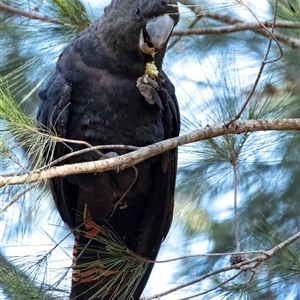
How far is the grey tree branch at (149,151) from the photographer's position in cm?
194

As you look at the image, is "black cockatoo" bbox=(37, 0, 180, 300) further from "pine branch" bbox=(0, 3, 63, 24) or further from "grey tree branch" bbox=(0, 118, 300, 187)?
"grey tree branch" bbox=(0, 118, 300, 187)

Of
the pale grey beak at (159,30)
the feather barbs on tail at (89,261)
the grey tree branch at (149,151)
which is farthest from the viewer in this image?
the pale grey beak at (159,30)

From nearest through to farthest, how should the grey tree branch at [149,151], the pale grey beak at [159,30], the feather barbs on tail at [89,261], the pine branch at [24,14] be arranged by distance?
the grey tree branch at [149,151]
the feather barbs on tail at [89,261]
the pale grey beak at [159,30]
the pine branch at [24,14]

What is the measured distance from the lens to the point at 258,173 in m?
Answer: 3.34

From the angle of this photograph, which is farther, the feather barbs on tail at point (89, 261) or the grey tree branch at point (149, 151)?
the feather barbs on tail at point (89, 261)

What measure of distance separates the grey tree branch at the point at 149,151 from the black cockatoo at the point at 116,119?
441 millimetres

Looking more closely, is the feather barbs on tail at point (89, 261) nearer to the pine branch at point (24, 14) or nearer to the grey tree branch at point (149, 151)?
the grey tree branch at point (149, 151)

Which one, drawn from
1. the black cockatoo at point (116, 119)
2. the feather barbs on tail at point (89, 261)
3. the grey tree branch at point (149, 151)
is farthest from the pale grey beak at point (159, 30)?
Answer: the feather barbs on tail at point (89, 261)

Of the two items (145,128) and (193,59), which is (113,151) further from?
(193,59)

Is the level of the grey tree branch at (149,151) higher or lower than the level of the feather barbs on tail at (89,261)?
higher

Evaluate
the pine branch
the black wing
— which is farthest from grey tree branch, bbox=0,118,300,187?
the pine branch

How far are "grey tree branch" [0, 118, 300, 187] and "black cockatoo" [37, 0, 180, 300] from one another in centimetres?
44

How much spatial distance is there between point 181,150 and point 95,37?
55 centimetres

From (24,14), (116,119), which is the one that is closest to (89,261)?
(116,119)
